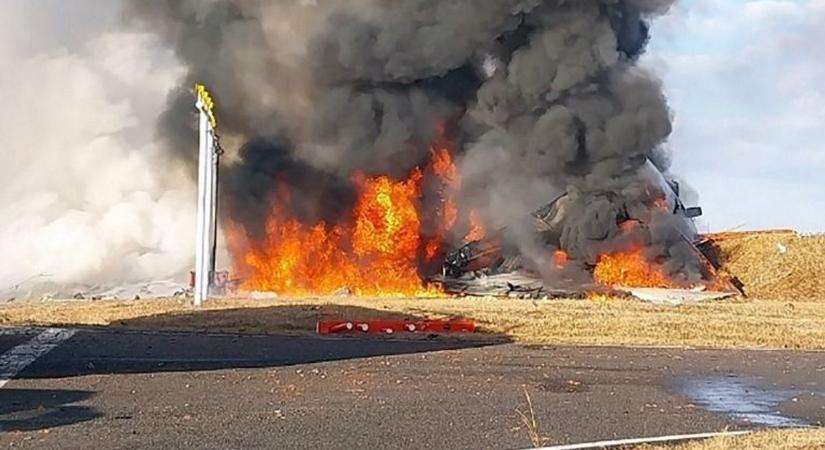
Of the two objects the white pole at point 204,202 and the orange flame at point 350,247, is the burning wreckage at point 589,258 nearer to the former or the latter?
the orange flame at point 350,247

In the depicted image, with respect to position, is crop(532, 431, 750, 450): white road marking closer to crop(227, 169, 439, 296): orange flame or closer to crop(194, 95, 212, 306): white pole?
crop(194, 95, 212, 306): white pole

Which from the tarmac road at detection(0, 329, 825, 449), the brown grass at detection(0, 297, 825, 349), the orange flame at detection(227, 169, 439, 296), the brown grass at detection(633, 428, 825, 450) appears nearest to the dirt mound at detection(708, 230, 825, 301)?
the brown grass at detection(0, 297, 825, 349)

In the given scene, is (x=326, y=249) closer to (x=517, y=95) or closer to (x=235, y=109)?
(x=235, y=109)

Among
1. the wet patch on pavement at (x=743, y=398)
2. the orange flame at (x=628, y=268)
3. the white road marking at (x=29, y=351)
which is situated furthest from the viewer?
the orange flame at (x=628, y=268)

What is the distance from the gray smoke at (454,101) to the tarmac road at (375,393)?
18383 millimetres

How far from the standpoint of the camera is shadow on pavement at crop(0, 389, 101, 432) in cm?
1043

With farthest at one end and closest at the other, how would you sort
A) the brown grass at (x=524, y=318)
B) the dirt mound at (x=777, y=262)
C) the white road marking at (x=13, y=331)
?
the dirt mound at (x=777, y=262) < the brown grass at (x=524, y=318) < the white road marking at (x=13, y=331)

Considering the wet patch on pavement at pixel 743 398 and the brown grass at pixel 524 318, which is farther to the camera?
the brown grass at pixel 524 318

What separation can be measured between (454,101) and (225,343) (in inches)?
893

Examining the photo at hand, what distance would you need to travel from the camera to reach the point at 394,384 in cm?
1438

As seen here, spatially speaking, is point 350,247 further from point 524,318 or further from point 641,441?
point 641,441

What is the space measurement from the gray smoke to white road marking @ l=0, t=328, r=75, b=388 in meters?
19.4

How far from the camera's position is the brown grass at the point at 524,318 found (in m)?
22.4

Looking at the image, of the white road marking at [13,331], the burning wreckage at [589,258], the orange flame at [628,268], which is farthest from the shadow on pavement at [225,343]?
the orange flame at [628,268]
